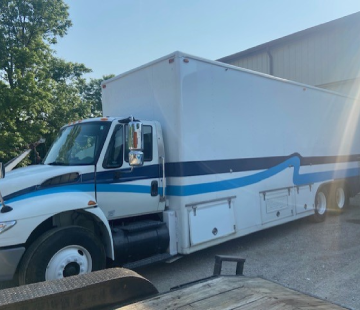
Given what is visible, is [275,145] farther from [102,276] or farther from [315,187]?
[102,276]

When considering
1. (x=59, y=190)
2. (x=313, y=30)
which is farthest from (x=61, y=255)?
(x=313, y=30)

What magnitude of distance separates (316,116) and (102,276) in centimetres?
748

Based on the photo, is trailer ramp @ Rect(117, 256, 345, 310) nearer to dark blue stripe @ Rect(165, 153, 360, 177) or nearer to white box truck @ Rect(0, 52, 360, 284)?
white box truck @ Rect(0, 52, 360, 284)

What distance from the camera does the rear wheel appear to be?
27.6 feet

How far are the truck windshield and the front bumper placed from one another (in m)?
1.44

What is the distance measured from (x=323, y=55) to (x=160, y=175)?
11435mm

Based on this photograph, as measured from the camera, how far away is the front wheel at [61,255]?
3791 mm

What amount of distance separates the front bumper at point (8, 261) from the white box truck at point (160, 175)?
11 millimetres

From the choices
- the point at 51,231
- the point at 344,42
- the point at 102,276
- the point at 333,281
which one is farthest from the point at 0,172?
the point at 344,42

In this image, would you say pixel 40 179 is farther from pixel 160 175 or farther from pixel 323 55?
pixel 323 55

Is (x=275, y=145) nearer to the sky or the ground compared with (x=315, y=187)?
nearer to the sky

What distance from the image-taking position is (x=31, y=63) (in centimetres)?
1698

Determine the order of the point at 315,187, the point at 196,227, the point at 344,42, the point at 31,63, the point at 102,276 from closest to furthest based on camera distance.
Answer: the point at 102,276
the point at 196,227
the point at 315,187
the point at 344,42
the point at 31,63

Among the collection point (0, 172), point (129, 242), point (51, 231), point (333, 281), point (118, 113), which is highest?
point (118, 113)
